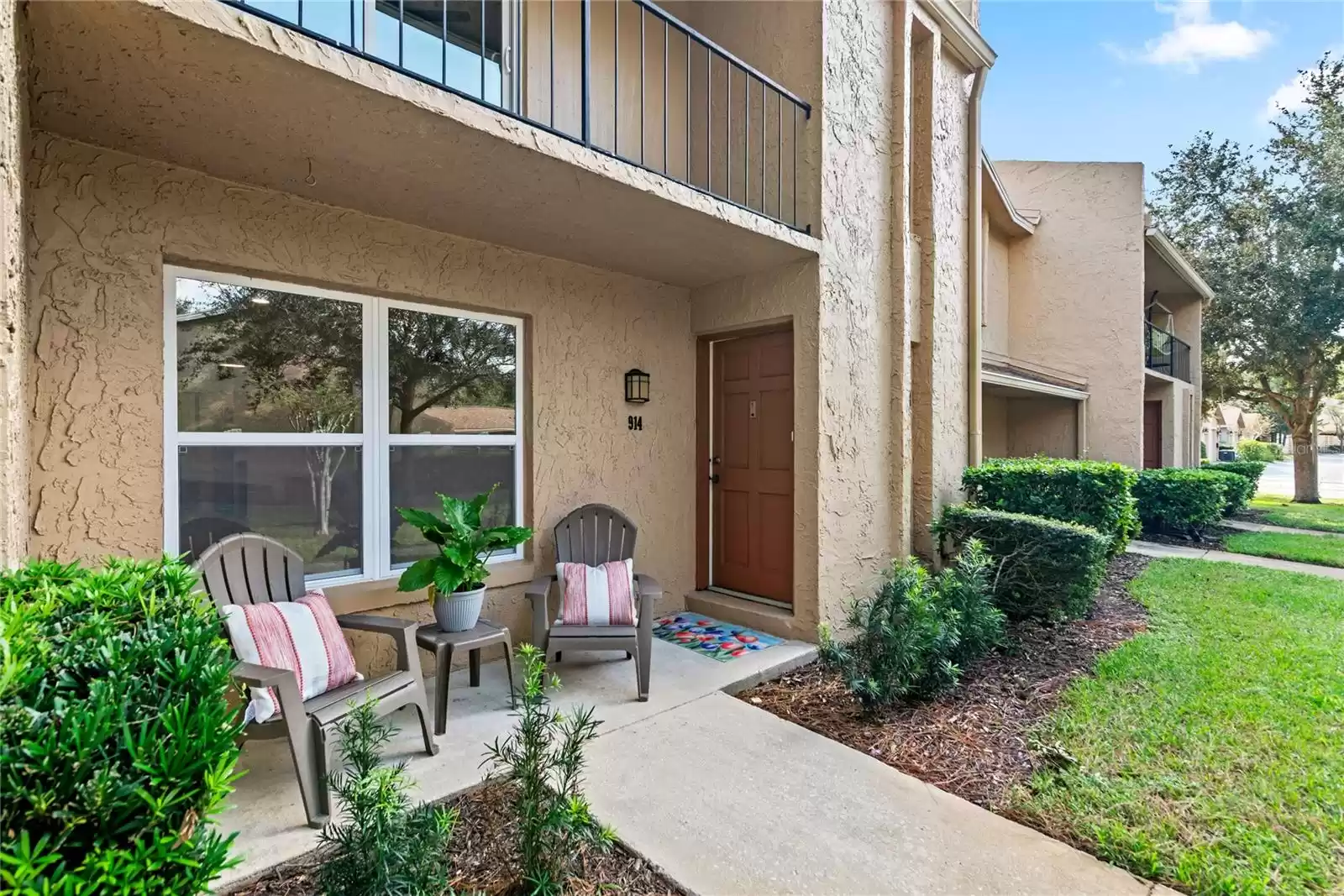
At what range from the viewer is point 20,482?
1976mm

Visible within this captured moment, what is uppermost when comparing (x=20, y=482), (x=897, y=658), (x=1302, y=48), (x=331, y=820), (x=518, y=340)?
(x=1302, y=48)

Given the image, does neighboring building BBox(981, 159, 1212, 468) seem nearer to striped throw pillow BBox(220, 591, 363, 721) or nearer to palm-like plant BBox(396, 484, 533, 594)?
palm-like plant BBox(396, 484, 533, 594)

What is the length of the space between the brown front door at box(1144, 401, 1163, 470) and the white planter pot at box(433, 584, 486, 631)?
1579cm

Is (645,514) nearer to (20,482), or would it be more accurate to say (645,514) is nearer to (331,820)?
(331,820)

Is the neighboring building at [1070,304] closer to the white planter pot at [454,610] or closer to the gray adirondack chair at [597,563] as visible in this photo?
the gray adirondack chair at [597,563]

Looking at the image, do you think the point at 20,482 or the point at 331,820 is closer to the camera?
the point at 20,482

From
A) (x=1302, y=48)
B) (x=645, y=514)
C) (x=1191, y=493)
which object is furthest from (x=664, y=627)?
(x=1302, y=48)

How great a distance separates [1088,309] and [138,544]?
45.1 feet

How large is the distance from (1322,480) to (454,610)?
3519 centimetres

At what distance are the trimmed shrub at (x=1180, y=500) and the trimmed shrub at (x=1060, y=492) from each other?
484 centimetres

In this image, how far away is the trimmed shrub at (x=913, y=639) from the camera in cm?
358

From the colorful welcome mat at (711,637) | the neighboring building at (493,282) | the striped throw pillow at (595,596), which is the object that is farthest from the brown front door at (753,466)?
the striped throw pillow at (595,596)

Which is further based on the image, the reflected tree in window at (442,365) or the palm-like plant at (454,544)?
the reflected tree in window at (442,365)

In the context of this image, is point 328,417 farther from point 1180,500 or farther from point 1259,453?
point 1259,453
